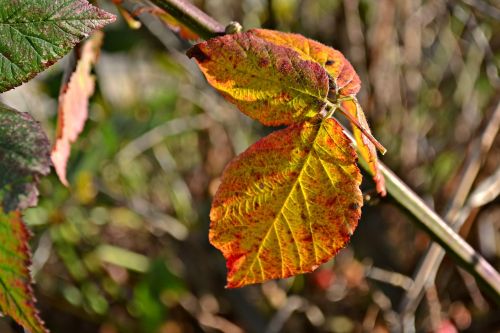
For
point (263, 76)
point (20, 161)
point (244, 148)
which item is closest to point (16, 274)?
point (20, 161)

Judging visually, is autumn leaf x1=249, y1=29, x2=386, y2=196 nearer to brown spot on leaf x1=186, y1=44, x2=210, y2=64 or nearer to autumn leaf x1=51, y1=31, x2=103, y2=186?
brown spot on leaf x1=186, y1=44, x2=210, y2=64

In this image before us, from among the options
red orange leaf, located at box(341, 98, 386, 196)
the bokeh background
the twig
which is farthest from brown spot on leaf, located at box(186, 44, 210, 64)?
the bokeh background

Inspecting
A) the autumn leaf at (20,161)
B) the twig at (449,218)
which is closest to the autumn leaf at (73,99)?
the autumn leaf at (20,161)

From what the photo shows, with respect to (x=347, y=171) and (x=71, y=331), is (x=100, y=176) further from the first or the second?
(x=347, y=171)

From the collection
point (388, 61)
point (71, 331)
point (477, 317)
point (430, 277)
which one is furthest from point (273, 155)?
point (71, 331)

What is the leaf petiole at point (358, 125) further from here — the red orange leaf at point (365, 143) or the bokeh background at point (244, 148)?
the bokeh background at point (244, 148)
